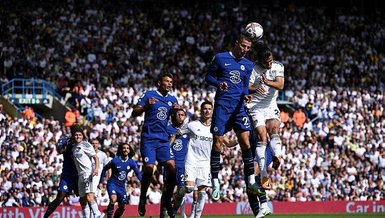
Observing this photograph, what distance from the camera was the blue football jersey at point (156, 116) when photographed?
2086 cm

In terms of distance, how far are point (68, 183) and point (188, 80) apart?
19245 mm

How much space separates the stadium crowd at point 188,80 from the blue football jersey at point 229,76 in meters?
14.7

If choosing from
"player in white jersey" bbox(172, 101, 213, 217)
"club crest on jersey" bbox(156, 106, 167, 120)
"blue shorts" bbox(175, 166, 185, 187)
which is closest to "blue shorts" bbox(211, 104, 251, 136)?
"club crest on jersey" bbox(156, 106, 167, 120)

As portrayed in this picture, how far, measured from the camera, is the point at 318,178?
38438mm

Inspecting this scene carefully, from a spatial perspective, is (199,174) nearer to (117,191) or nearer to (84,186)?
(84,186)

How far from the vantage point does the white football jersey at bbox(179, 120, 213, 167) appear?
2309 cm

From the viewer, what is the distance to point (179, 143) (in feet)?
80.3

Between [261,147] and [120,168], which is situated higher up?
[261,147]

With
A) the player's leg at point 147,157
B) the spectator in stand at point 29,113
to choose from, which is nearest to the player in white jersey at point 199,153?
the player's leg at point 147,157

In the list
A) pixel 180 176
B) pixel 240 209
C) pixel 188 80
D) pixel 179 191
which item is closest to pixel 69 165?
pixel 180 176

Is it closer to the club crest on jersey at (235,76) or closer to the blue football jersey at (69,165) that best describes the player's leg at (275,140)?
the club crest on jersey at (235,76)

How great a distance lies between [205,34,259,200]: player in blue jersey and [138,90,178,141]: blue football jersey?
2.53 m

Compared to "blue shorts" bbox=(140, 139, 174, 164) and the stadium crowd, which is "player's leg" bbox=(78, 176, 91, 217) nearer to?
"blue shorts" bbox=(140, 139, 174, 164)

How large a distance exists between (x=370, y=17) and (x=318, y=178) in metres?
16.1
